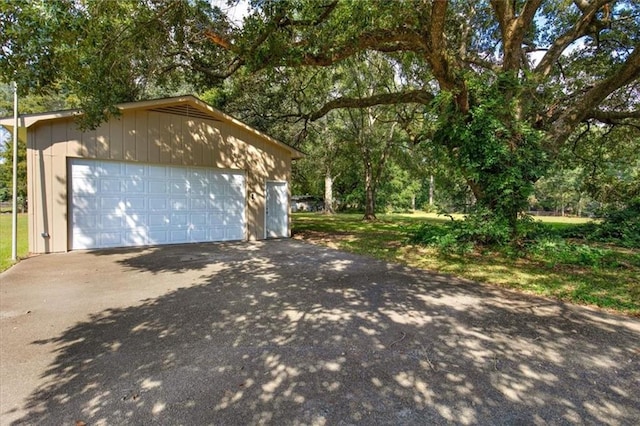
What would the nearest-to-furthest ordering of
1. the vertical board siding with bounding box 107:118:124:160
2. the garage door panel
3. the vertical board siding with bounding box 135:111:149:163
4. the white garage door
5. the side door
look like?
1. the white garage door
2. the vertical board siding with bounding box 107:118:124:160
3. the vertical board siding with bounding box 135:111:149:163
4. the garage door panel
5. the side door

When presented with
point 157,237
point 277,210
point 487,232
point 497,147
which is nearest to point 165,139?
point 157,237

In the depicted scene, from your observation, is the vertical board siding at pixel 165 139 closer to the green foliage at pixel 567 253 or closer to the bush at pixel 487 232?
the bush at pixel 487 232

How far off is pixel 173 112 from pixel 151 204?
271 centimetres

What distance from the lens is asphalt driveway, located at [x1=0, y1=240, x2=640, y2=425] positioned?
2162 mm

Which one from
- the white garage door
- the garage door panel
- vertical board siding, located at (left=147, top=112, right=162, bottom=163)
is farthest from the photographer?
the garage door panel

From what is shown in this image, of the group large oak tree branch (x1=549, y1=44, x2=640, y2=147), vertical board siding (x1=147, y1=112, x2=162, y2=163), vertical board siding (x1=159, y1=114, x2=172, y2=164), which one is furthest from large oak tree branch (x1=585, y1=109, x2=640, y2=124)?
vertical board siding (x1=147, y1=112, x2=162, y2=163)

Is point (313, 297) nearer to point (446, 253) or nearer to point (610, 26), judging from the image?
point (446, 253)

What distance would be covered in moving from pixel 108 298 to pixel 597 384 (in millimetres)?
5532

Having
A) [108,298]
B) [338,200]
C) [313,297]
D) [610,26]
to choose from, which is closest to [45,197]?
[108,298]

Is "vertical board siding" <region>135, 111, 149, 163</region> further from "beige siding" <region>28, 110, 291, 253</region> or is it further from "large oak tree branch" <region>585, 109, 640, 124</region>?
"large oak tree branch" <region>585, 109, 640, 124</region>

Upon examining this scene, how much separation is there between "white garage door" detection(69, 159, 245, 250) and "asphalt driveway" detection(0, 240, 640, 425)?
309 centimetres

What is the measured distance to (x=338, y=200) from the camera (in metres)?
32.5

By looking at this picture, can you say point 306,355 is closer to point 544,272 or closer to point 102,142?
point 544,272

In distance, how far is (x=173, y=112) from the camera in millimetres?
9234
